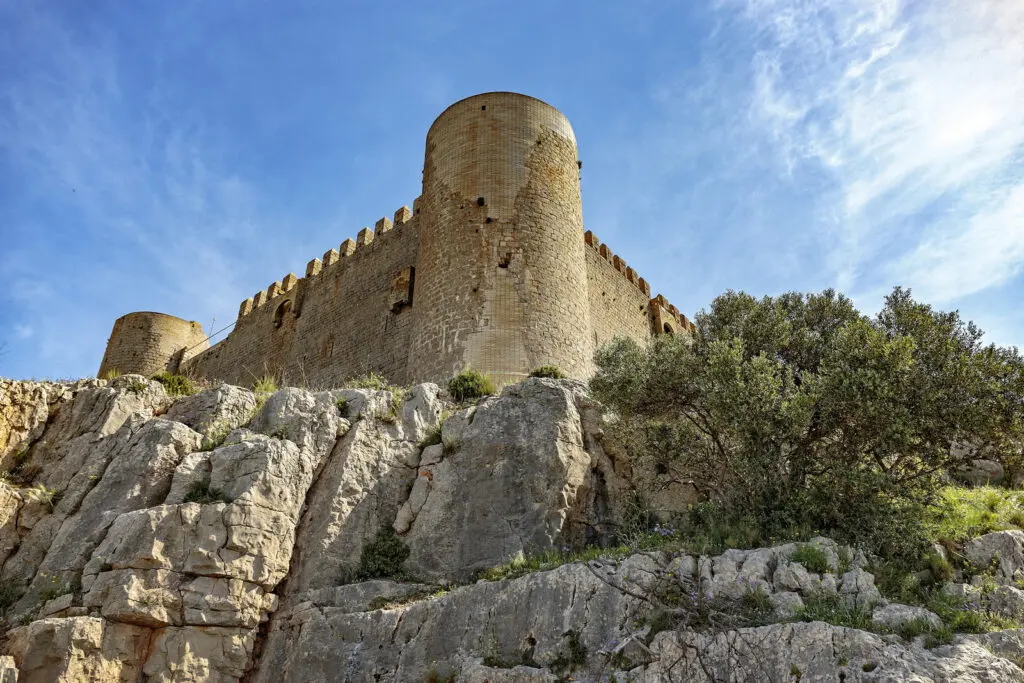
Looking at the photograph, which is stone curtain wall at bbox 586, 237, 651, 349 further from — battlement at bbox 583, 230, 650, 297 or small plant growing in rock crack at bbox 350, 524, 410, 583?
small plant growing in rock crack at bbox 350, 524, 410, 583

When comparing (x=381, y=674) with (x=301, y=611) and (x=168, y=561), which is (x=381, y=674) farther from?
(x=168, y=561)

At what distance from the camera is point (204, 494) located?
9.22 m

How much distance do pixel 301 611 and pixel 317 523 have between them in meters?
1.20

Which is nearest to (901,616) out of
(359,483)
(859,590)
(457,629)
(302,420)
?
(859,590)

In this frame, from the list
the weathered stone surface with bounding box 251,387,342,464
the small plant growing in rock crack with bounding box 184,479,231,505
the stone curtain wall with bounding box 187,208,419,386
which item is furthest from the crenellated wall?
the small plant growing in rock crack with bounding box 184,479,231,505

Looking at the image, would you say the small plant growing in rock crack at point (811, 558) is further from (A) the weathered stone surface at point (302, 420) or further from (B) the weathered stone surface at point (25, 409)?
(B) the weathered stone surface at point (25, 409)

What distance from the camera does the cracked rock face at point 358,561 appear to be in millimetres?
6602

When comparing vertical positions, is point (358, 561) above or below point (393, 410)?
below

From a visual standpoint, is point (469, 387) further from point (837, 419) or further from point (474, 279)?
point (837, 419)

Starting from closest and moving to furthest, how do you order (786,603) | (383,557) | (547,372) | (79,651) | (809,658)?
(809,658), (786,603), (79,651), (383,557), (547,372)

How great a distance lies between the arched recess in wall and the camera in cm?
2294

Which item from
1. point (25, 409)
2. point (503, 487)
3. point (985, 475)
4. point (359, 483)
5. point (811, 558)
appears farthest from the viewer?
point (985, 475)

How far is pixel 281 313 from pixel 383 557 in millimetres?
15367

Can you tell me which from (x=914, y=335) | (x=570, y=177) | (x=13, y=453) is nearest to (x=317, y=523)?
(x=13, y=453)
